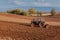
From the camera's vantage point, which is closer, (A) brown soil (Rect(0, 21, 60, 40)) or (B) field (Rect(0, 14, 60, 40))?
(B) field (Rect(0, 14, 60, 40))

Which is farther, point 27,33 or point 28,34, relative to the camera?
point 27,33

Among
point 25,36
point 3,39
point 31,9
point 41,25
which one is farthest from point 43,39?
point 31,9

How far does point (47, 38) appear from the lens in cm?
2534

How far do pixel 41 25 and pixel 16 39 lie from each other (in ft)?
44.2

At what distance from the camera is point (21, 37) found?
2550 centimetres

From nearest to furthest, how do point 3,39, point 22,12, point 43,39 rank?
point 3,39, point 43,39, point 22,12

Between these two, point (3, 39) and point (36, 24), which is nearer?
point (3, 39)

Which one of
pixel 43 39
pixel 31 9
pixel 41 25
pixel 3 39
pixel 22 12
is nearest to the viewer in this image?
pixel 3 39

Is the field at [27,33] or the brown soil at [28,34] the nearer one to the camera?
the field at [27,33]

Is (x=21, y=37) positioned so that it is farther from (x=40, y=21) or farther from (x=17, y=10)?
(x=17, y=10)

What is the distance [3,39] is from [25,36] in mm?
3901

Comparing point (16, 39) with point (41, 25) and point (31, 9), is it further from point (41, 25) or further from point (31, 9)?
point (31, 9)

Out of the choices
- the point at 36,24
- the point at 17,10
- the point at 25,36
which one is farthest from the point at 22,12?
the point at 25,36

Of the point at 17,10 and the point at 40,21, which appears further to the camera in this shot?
the point at 17,10
